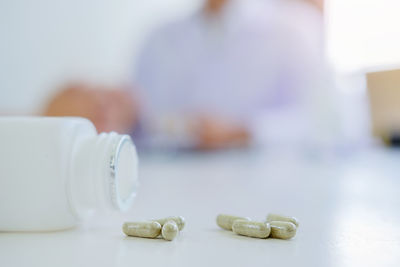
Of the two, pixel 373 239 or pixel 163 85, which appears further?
pixel 163 85

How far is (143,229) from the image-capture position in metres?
0.44

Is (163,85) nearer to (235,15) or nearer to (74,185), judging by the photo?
(235,15)

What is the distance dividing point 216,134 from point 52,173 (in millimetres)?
1780

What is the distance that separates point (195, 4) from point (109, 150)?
108 inches

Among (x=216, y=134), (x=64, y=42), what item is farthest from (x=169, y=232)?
(x=64, y=42)

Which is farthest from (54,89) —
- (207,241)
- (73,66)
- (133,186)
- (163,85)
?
(207,241)

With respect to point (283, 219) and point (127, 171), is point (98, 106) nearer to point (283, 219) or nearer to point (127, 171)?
point (127, 171)

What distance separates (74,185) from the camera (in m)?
0.47

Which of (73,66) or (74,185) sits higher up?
(73,66)

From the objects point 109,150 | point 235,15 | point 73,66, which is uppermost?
point 235,15

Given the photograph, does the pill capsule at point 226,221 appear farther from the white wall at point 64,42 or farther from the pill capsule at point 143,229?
the white wall at point 64,42

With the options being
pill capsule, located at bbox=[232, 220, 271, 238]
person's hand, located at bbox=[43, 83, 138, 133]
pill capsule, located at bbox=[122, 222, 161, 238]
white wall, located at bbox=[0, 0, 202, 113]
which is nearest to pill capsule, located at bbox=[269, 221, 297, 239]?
pill capsule, located at bbox=[232, 220, 271, 238]

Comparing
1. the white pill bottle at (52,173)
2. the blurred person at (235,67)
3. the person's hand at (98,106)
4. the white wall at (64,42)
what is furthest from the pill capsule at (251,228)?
the blurred person at (235,67)

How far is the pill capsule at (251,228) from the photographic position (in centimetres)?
43
